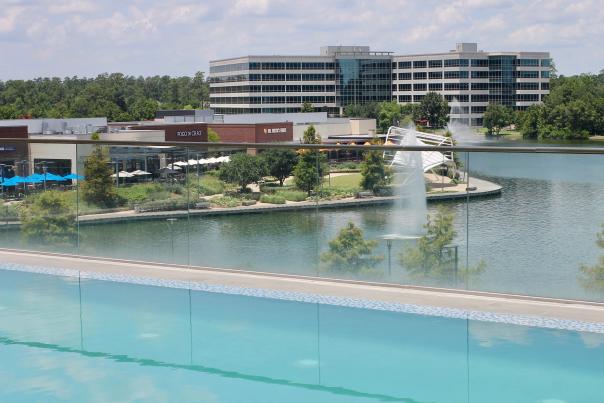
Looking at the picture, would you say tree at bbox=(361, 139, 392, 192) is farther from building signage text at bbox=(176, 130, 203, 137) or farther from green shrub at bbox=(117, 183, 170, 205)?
building signage text at bbox=(176, 130, 203, 137)

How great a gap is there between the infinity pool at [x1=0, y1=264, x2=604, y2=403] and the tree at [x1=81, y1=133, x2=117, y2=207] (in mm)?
1653

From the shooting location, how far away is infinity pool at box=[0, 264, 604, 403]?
5641 millimetres

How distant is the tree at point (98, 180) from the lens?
30.7 ft

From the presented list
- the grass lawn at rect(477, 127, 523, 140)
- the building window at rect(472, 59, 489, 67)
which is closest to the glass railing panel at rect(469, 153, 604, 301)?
the grass lawn at rect(477, 127, 523, 140)

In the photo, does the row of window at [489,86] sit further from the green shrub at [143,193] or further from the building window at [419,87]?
the green shrub at [143,193]

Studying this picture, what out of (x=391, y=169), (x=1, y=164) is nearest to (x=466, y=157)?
(x=391, y=169)

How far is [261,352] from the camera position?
6.52 meters

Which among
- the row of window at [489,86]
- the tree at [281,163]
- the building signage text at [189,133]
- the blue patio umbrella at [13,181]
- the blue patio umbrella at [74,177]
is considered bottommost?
the blue patio umbrella at [13,181]

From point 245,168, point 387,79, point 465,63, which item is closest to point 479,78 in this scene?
point 465,63

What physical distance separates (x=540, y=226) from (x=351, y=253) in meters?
1.74

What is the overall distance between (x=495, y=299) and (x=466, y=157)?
1.25 m

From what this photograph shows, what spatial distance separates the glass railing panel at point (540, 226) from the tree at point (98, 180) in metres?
3.99

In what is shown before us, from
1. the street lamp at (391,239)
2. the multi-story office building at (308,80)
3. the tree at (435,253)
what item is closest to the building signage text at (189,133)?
the street lamp at (391,239)

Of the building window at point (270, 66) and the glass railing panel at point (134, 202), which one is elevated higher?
the building window at point (270, 66)
